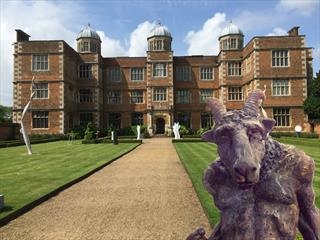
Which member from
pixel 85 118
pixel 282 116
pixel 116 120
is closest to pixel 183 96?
pixel 116 120

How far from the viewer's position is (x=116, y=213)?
22.3ft

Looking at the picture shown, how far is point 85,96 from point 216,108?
4072 centimetres

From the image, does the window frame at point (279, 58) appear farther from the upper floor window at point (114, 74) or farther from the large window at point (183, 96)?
the upper floor window at point (114, 74)

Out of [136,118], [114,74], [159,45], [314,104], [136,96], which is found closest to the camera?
[314,104]

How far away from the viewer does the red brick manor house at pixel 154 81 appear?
3600cm

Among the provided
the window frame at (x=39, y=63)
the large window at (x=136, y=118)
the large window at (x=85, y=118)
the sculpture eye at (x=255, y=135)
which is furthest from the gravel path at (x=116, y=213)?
the large window at (x=136, y=118)

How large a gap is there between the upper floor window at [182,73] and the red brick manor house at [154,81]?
0.37 ft

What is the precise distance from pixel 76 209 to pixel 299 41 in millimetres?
33058

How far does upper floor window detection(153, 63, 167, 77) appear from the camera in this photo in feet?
137

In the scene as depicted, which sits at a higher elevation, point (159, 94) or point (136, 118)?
point (159, 94)

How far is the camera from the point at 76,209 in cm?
712

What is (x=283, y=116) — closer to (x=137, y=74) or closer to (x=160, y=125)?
(x=160, y=125)

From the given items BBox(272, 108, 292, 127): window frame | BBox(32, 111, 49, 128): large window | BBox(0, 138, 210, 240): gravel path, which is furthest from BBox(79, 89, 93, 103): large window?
BBox(0, 138, 210, 240): gravel path

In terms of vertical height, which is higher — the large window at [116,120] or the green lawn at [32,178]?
Answer: the large window at [116,120]
